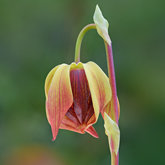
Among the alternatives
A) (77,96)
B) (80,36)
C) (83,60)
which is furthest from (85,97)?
(83,60)

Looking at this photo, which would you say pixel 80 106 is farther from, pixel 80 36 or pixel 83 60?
pixel 83 60

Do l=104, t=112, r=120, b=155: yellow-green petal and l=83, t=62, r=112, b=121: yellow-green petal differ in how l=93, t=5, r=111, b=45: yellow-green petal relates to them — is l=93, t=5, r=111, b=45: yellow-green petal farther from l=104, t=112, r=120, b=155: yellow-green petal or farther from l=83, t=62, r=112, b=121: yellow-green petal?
l=104, t=112, r=120, b=155: yellow-green petal

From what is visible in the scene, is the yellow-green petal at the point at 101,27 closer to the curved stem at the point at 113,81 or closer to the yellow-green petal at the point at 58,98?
the curved stem at the point at 113,81

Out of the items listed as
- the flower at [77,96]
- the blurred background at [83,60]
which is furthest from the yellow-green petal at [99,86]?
the blurred background at [83,60]

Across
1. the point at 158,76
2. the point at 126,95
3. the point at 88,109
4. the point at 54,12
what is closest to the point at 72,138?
the point at 126,95

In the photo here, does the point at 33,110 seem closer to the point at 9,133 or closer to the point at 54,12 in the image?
the point at 9,133

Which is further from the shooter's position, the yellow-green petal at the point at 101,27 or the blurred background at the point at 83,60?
the blurred background at the point at 83,60

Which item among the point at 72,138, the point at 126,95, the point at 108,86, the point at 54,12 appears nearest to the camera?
the point at 108,86

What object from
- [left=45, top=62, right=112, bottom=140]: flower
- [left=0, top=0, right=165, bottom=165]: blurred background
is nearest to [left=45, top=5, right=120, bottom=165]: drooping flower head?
[left=45, top=62, right=112, bottom=140]: flower
